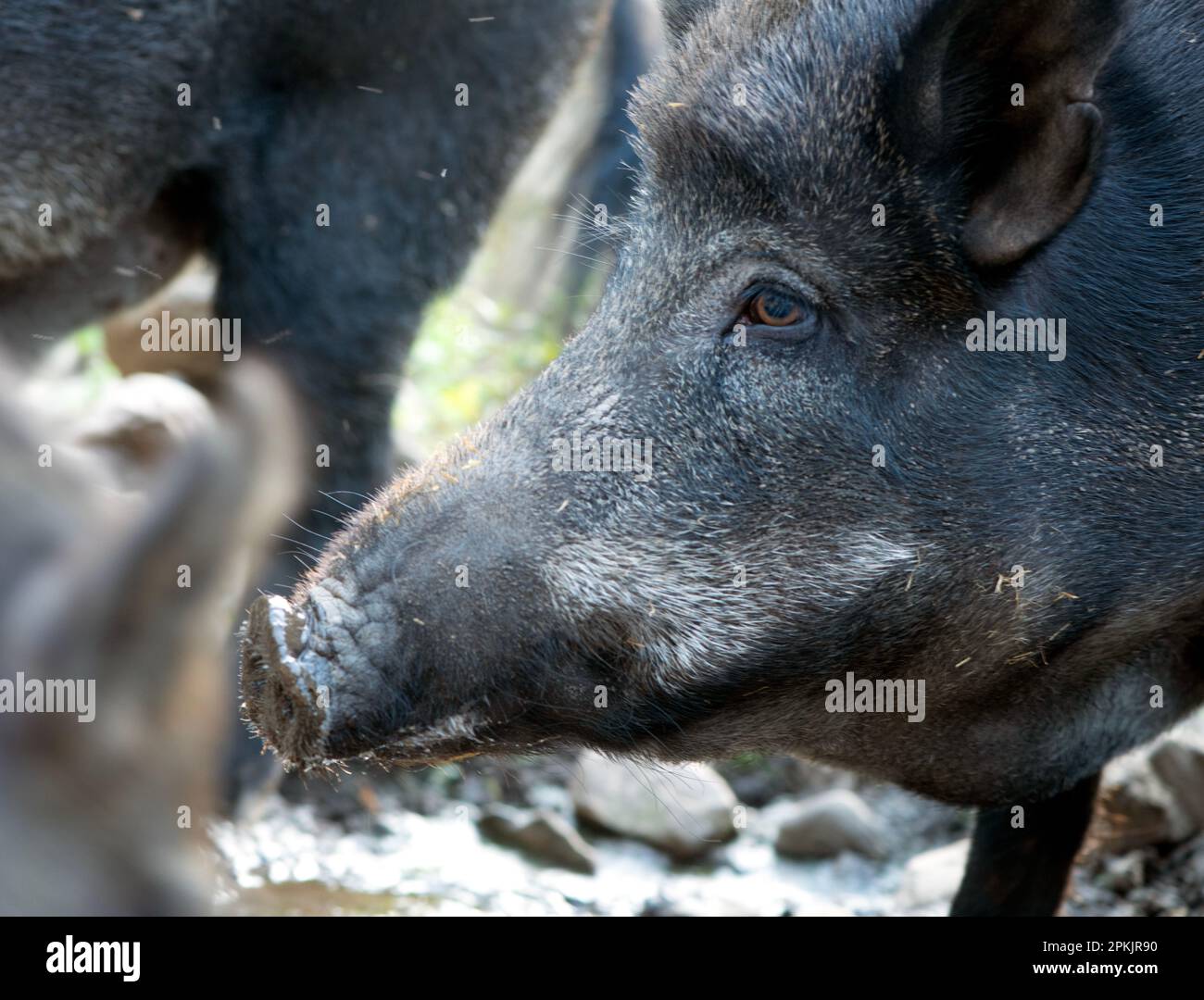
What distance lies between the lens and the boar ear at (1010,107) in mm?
2494

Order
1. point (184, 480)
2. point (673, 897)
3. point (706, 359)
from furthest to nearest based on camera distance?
point (673, 897), point (706, 359), point (184, 480)

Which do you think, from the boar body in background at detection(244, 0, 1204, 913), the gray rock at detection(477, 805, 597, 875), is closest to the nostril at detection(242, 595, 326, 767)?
the boar body in background at detection(244, 0, 1204, 913)

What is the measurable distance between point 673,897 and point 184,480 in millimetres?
2920

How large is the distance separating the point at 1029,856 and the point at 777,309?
1.56 m

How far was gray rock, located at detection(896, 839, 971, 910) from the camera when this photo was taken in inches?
164

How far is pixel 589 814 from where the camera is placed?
4.95 metres

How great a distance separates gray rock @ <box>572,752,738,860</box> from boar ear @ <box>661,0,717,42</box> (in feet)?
7.66

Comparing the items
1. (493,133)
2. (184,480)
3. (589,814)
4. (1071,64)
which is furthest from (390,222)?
(184,480)

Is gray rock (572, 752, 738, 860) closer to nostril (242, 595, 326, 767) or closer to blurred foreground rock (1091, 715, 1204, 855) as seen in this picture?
blurred foreground rock (1091, 715, 1204, 855)

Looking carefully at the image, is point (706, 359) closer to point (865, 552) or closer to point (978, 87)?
point (865, 552)

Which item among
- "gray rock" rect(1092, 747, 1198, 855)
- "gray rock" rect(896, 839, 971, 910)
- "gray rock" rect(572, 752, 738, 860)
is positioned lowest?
"gray rock" rect(896, 839, 971, 910)

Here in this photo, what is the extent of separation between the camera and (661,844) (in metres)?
4.80

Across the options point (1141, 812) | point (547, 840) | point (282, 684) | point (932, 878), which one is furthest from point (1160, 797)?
point (282, 684)

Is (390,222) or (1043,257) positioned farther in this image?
(390,222)
